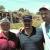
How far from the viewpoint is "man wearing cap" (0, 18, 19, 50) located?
17.5 feet

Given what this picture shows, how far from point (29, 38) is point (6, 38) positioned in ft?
1.39

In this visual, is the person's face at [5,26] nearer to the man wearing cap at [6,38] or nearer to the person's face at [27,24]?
the man wearing cap at [6,38]

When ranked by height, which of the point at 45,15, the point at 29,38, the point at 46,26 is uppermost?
the point at 45,15

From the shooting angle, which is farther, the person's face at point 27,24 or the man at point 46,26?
the person's face at point 27,24

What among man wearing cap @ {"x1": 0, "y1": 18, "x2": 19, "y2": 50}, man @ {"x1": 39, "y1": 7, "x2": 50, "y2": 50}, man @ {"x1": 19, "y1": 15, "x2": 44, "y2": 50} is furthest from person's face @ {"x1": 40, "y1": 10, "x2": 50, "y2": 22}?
man wearing cap @ {"x1": 0, "y1": 18, "x2": 19, "y2": 50}

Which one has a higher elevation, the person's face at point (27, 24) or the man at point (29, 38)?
the person's face at point (27, 24)

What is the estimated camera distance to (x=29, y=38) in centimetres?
538

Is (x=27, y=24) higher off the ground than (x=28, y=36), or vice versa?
(x=27, y=24)

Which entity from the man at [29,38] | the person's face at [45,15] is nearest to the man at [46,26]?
the person's face at [45,15]

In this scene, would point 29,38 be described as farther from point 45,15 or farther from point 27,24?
point 45,15

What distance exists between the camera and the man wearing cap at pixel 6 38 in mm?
5328

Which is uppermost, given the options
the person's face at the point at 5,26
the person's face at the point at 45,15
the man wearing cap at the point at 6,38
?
the person's face at the point at 45,15

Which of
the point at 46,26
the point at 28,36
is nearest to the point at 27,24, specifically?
the point at 28,36

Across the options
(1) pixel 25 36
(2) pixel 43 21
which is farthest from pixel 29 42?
(2) pixel 43 21
